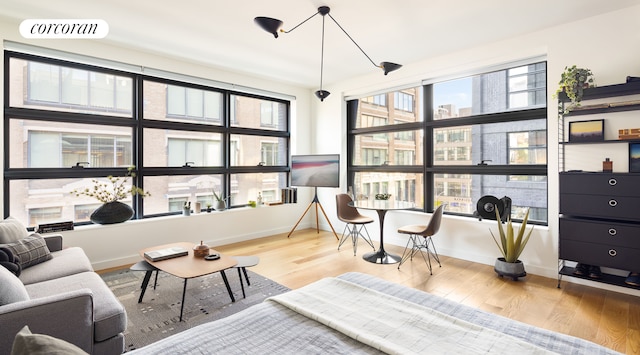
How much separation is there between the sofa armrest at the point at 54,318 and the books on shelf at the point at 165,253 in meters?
1.10

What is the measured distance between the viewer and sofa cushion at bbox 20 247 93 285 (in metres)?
2.32

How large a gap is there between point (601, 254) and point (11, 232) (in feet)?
16.8

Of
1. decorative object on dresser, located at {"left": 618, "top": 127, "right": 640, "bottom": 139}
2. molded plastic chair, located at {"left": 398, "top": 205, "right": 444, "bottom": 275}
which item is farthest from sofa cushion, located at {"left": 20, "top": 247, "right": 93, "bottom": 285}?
decorative object on dresser, located at {"left": 618, "top": 127, "right": 640, "bottom": 139}

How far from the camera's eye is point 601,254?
2982 mm

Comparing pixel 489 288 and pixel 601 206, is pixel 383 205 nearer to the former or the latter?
pixel 489 288

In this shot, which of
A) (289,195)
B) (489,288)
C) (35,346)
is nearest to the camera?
(35,346)

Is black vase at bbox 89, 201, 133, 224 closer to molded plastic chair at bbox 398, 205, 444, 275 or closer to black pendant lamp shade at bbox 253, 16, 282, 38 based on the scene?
black pendant lamp shade at bbox 253, 16, 282, 38

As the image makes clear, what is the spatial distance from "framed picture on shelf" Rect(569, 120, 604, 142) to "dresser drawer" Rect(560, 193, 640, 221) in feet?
1.88

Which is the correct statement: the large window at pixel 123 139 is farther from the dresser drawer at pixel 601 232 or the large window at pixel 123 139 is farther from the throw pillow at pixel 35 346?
the dresser drawer at pixel 601 232

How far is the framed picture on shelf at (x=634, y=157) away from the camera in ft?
9.70

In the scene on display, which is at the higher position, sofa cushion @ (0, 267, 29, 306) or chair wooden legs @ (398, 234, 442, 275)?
sofa cushion @ (0, 267, 29, 306)

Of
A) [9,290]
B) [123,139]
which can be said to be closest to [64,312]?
[9,290]

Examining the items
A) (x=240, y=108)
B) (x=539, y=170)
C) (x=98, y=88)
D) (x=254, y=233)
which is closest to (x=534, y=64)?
(x=539, y=170)

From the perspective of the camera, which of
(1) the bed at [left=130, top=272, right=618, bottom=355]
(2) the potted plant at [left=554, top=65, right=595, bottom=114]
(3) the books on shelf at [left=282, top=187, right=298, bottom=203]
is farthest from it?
(3) the books on shelf at [left=282, top=187, right=298, bottom=203]
